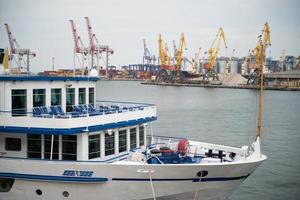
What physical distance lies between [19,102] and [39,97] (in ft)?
2.29

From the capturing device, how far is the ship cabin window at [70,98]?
51.1 feet

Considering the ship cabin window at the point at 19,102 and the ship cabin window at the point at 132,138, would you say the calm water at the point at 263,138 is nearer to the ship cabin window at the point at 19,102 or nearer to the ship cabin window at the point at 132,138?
the ship cabin window at the point at 132,138

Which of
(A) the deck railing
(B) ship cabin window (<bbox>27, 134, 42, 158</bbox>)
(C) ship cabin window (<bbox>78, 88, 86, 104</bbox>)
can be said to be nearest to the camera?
(A) the deck railing

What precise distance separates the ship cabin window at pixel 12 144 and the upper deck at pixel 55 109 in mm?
705

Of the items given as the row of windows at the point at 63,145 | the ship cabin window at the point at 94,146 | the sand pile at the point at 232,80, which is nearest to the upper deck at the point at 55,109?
the ship cabin window at the point at 94,146

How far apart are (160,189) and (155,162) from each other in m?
0.84

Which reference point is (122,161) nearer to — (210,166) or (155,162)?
(155,162)

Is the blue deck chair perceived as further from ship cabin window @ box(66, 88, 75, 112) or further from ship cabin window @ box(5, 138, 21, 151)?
ship cabin window @ box(66, 88, 75, 112)

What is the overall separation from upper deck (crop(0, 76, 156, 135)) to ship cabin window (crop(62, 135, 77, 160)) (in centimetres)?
62

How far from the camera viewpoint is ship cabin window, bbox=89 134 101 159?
45.6ft

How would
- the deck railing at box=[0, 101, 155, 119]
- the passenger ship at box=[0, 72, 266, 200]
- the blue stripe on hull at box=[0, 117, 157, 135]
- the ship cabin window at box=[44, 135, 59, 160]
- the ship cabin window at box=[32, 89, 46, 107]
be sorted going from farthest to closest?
the ship cabin window at box=[32, 89, 46, 107] → the ship cabin window at box=[44, 135, 59, 160] → the deck railing at box=[0, 101, 155, 119] → the passenger ship at box=[0, 72, 266, 200] → the blue stripe on hull at box=[0, 117, 157, 135]

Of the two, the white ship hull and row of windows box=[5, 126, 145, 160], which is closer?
the white ship hull

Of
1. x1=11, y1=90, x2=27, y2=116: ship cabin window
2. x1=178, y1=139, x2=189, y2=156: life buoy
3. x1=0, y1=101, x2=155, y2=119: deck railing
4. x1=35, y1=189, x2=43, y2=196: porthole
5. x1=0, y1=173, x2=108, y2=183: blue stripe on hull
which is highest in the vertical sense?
x1=11, y1=90, x2=27, y2=116: ship cabin window

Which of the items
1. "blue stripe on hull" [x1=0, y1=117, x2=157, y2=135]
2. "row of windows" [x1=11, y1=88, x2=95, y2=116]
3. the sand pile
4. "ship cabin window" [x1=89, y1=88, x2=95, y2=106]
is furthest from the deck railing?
the sand pile
